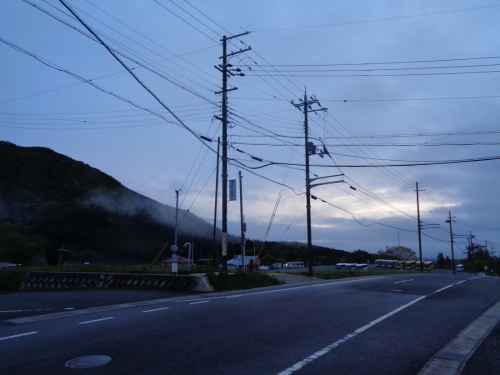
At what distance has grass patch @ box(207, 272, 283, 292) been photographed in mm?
17312

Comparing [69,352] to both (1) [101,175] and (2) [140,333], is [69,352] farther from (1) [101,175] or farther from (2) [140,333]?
(1) [101,175]

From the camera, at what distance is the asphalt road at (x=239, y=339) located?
5.64 meters

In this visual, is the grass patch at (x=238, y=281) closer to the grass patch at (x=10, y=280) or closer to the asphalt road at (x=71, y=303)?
the asphalt road at (x=71, y=303)

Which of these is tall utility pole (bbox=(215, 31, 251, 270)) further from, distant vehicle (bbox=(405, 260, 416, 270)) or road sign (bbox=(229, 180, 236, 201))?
distant vehicle (bbox=(405, 260, 416, 270))

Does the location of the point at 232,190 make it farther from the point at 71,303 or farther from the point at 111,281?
the point at 71,303

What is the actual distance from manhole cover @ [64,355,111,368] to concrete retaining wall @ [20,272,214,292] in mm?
10532

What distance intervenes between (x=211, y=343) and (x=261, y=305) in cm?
490

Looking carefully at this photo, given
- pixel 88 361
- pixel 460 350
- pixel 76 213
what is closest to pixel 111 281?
pixel 88 361

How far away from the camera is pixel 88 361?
18.7 feet

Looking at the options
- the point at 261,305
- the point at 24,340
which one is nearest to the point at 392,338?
the point at 261,305

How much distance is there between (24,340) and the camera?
7.13 meters

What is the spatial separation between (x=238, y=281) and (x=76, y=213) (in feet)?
182

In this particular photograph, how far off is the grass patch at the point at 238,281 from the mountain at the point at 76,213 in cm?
2014

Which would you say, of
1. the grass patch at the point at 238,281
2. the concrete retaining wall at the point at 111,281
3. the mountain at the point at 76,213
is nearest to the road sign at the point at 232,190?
the grass patch at the point at 238,281
